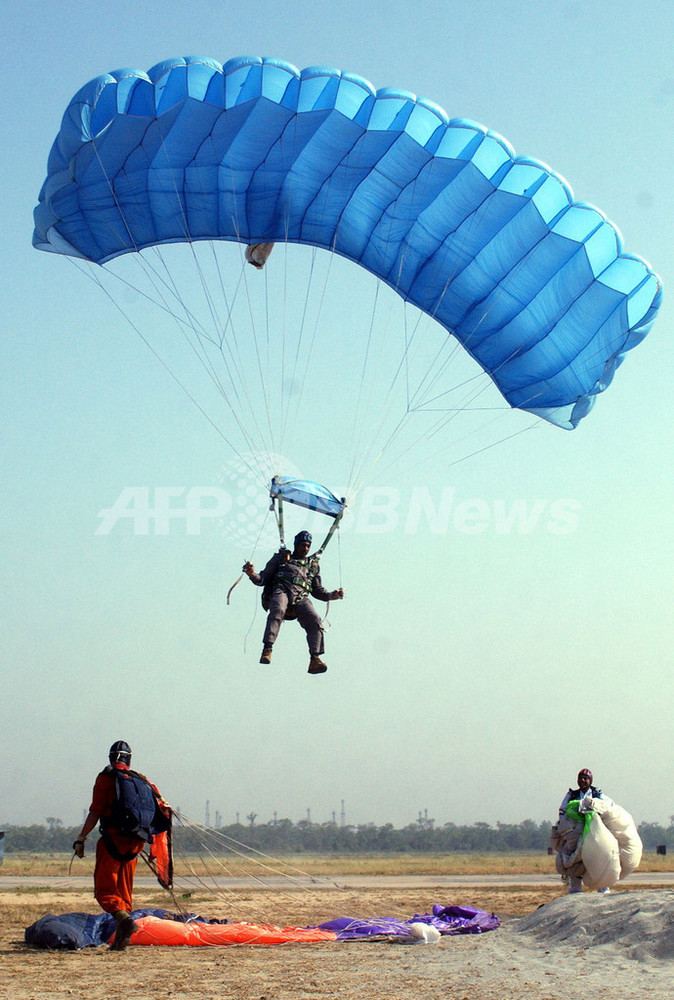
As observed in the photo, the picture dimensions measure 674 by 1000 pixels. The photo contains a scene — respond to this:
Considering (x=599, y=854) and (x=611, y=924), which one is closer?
(x=611, y=924)

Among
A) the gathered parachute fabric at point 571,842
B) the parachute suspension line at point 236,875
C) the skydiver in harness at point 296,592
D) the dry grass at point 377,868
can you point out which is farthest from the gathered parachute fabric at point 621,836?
the dry grass at point 377,868

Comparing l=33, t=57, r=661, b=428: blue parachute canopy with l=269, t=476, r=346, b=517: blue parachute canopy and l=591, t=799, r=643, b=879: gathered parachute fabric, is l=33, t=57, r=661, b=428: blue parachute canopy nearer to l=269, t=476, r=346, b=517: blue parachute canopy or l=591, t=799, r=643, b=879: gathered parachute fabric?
l=269, t=476, r=346, b=517: blue parachute canopy

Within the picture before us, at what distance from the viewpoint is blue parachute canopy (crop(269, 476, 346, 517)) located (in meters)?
9.98

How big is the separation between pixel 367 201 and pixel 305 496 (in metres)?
2.98

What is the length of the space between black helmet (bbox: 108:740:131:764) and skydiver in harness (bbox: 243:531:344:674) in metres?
2.25

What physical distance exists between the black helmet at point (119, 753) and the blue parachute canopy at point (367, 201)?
5204 mm

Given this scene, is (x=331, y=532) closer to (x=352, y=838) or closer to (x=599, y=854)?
(x=599, y=854)

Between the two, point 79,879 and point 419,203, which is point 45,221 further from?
point 79,879

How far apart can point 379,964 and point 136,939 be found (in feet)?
6.99

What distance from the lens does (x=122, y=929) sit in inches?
278

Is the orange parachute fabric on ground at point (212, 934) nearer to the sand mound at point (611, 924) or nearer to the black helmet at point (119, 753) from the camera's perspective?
the black helmet at point (119, 753)

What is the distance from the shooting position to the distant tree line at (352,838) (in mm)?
62750

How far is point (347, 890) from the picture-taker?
46.4 feet

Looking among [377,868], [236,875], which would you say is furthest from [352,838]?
[236,875]
